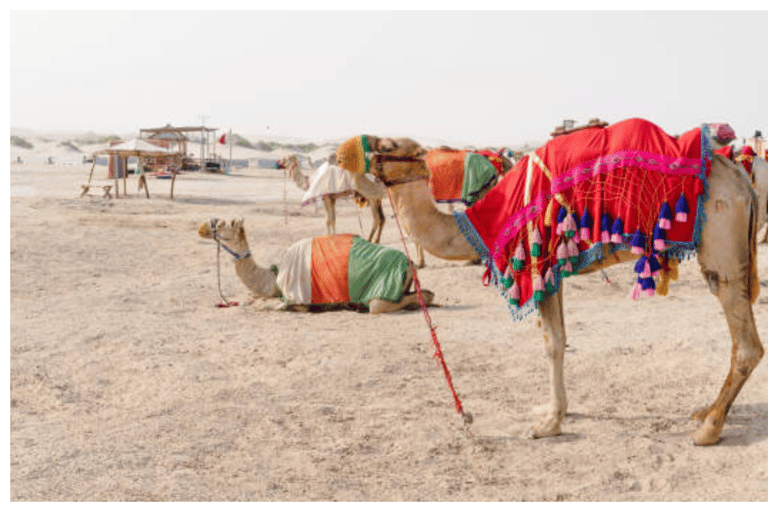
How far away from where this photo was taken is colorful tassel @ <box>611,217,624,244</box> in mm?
4641

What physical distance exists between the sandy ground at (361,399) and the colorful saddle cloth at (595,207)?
1.07 meters

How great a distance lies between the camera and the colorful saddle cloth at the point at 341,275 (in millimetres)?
9039

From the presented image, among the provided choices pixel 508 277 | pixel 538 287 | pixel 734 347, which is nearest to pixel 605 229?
pixel 538 287

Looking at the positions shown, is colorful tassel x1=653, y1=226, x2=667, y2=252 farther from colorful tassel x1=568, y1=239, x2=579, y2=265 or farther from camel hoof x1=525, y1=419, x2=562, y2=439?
camel hoof x1=525, y1=419, x2=562, y2=439

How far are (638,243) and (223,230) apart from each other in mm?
5713

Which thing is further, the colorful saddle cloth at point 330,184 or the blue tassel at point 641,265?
the colorful saddle cloth at point 330,184

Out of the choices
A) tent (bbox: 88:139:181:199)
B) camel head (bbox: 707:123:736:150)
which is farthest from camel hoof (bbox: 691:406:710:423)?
tent (bbox: 88:139:181:199)

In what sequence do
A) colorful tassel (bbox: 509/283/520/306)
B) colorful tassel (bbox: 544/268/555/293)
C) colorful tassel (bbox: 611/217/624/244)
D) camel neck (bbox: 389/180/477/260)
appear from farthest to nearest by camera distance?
camel neck (bbox: 389/180/477/260)
colorful tassel (bbox: 509/283/520/306)
colorful tassel (bbox: 544/268/555/293)
colorful tassel (bbox: 611/217/624/244)

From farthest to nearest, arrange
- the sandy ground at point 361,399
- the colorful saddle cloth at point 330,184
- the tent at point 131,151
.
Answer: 1. the tent at point 131,151
2. the colorful saddle cloth at point 330,184
3. the sandy ground at point 361,399

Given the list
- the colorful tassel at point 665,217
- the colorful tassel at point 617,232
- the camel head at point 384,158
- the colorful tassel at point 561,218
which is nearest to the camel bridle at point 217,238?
the camel head at point 384,158

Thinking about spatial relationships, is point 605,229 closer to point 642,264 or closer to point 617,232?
point 617,232

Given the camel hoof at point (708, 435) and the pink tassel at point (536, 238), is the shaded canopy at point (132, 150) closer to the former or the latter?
the pink tassel at point (536, 238)

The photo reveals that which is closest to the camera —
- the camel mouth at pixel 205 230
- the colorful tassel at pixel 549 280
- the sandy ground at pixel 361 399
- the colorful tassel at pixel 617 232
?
the sandy ground at pixel 361 399

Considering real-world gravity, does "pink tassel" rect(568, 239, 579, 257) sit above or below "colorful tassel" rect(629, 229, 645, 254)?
below
